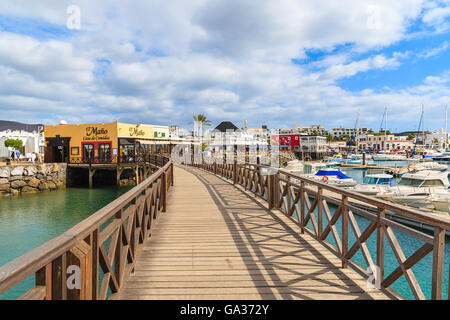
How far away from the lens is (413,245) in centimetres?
1148

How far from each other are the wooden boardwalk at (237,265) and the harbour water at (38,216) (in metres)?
6.54

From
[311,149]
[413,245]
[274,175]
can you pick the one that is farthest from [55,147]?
[311,149]

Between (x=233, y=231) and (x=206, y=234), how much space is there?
0.55 meters

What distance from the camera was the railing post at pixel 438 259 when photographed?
2264 millimetres

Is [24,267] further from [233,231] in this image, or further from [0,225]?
[0,225]

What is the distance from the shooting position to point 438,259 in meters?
2.30

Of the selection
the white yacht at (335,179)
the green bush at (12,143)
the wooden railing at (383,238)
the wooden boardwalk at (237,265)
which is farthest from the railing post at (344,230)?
the green bush at (12,143)

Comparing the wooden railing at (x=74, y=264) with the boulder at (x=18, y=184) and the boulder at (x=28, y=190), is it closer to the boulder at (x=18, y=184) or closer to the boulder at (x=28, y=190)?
the boulder at (x=28, y=190)

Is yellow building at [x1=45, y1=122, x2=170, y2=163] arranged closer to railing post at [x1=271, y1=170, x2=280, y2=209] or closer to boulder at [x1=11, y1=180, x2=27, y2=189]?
boulder at [x1=11, y1=180, x2=27, y2=189]

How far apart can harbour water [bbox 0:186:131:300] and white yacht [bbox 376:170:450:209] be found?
57.0ft

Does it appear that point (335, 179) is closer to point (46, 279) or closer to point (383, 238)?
point (383, 238)

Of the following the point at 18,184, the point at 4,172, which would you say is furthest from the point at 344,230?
the point at 4,172
